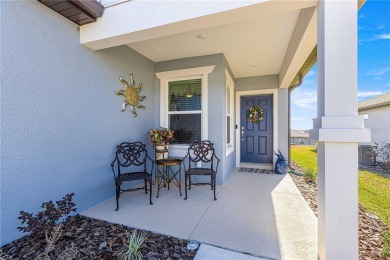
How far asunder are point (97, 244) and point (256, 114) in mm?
4359

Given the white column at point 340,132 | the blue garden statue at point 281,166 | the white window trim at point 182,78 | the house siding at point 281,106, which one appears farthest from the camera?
the house siding at point 281,106

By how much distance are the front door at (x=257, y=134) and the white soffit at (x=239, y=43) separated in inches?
45.4

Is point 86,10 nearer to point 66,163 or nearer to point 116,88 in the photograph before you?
point 116,88

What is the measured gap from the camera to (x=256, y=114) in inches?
187

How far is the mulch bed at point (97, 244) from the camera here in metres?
1.53

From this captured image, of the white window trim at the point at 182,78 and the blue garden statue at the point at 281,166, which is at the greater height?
the white window trim at the point at 182,78

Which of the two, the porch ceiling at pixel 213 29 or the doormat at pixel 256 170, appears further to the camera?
the doormat at pixel 256 170

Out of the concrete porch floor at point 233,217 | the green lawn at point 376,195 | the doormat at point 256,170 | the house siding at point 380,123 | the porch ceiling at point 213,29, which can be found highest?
the porch ceiling at point 213,29

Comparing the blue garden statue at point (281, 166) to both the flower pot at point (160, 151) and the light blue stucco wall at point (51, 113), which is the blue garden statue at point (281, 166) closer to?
the flower pot at point (160, 151)

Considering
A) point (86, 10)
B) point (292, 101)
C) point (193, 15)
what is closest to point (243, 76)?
point (292, 101)

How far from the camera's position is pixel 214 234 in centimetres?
181

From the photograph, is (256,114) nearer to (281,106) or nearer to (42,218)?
(281,106)

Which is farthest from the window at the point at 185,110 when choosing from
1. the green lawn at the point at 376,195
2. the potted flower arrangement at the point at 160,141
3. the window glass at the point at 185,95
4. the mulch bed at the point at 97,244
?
the green lawn at the point at 376,195

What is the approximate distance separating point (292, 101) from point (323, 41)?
12.4 feet
